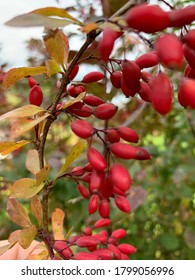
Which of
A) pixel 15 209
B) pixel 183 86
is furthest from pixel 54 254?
pixel 183 86

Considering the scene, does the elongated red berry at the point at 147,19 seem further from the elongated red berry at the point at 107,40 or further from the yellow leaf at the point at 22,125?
the yellow leaf at the point at 22,125

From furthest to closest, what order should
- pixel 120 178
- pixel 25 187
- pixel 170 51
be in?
pixel 25 187 → pixel 120 178 → pixel 170 51

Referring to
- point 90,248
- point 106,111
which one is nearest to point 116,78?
point 106,111

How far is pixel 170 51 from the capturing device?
0.42 meters

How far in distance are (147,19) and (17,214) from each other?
329 millimetres

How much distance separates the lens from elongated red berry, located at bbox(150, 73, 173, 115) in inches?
17.7

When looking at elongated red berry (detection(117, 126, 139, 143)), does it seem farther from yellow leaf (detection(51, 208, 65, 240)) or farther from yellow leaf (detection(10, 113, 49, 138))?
yellow leaf (detection(51, 208, 65, 240))

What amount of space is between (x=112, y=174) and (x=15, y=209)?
0.59 ft

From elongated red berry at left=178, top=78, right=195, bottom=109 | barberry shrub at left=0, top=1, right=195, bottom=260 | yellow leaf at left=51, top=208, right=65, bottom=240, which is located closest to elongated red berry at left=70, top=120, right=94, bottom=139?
barberry shrub at left=0, top=1, right=195, bottom=260

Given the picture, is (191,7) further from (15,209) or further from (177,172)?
(177,172)

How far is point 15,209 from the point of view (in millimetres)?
657

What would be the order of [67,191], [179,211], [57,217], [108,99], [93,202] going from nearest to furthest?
[93,202]
[57,217]
[108,99]
[67,191]
[179,211]

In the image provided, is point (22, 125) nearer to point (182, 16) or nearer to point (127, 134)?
point (127, 134)

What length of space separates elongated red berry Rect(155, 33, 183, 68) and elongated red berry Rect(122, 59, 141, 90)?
0.24 ft
